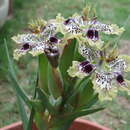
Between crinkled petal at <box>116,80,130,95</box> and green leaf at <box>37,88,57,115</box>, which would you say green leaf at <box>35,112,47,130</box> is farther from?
crinkled petal at <box>116,80,130,95</box>

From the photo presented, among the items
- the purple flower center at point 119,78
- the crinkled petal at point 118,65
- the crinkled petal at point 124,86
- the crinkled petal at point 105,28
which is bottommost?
the crinkled petal at point 124,86

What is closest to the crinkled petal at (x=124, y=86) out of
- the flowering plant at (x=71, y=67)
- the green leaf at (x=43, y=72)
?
the flowering plant at (x=71, y=67)

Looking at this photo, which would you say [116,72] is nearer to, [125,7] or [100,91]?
[100,91]

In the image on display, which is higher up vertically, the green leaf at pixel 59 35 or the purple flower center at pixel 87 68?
the green leaf at pixel 59 35

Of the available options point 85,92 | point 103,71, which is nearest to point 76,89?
point 85,92

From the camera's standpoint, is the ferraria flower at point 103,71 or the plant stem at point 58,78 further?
the plant stem at point 58,78

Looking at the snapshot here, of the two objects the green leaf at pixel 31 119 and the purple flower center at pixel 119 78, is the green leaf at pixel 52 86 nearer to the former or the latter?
the green leaf at pixel 31 119

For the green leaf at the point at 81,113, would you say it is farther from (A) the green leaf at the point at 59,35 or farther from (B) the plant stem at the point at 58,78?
(A) the green leaf at the point at 59,35
